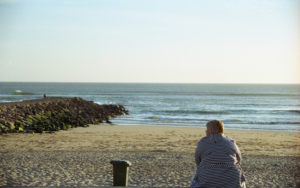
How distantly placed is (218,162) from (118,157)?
687 centimetres

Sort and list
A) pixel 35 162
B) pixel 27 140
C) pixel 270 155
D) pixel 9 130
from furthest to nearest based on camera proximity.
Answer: pixel 9 130 < pixel 27 140 < pixel 270 155 < pixel 35 162

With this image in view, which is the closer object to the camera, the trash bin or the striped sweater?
the striped sweater

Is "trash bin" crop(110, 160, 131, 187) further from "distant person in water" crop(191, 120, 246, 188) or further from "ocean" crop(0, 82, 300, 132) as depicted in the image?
"ocean" crop(0, 82, 300, 132)

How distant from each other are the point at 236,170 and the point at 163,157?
6646 mm

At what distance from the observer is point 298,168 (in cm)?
909

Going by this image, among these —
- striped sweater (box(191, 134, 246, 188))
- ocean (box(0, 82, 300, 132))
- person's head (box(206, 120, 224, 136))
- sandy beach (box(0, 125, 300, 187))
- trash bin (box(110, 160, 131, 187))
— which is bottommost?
ocean (box(0, 82, 300, 132))

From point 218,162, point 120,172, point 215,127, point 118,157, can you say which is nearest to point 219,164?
point 218,162

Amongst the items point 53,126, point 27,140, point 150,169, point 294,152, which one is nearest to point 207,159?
point 150,169

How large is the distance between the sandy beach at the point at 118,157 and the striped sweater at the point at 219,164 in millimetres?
3446

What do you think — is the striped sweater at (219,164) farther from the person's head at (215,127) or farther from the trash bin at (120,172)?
the trash bin at (120,172)

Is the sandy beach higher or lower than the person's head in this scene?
lower

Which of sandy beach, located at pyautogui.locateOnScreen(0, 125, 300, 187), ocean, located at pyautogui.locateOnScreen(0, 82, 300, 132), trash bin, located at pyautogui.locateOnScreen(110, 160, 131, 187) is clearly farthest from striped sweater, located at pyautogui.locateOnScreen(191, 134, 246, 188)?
ocean, located at pyautogui.locateOnScreen(0, 82, 300, 132)

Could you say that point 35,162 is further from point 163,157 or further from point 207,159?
point 207,159

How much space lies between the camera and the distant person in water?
371cm
